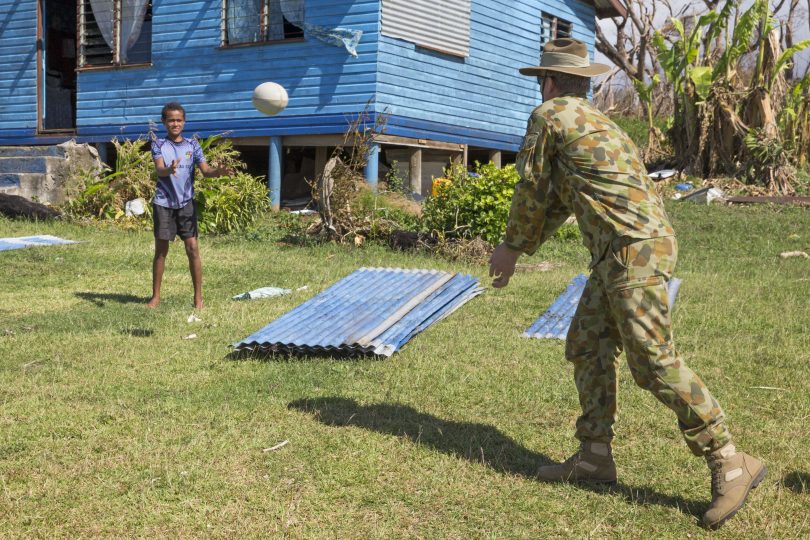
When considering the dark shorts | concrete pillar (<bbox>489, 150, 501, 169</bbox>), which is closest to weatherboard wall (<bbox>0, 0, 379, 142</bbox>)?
concrete pillar (<bbox>489, 150, 501, 169</bbox>)

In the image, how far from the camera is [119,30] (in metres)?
16.5

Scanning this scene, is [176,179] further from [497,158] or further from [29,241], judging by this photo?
[497,158]

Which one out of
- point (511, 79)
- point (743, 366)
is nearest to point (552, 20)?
point (511, 79)

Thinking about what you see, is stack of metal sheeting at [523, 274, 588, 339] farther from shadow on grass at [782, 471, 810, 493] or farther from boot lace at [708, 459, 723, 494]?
boot lace at [708, 459, 723, 494]

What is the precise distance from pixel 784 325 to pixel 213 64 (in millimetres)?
11528

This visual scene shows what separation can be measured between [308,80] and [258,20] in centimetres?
170

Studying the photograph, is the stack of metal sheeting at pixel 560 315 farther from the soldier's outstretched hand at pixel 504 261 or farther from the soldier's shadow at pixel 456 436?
the soldier's outstretched hand at pixel 504 261

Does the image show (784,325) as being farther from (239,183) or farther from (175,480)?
(239,183)

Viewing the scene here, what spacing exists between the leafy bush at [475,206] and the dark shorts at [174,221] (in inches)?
152

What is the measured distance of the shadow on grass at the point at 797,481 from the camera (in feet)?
12.6

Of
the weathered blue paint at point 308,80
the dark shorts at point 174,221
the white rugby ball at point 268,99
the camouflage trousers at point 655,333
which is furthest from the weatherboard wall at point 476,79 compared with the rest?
the camouflage trousers at point 655,333

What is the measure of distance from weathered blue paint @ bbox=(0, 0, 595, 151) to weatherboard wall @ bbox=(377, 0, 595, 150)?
0.02m

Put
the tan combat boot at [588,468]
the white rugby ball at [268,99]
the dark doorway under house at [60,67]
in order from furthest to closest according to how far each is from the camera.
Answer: the dark doorway under house at [60,67]
the white rugby ball at [268,99]
the tan combat boot at [588,468]

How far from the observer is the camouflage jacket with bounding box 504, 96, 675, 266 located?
3609 mm
